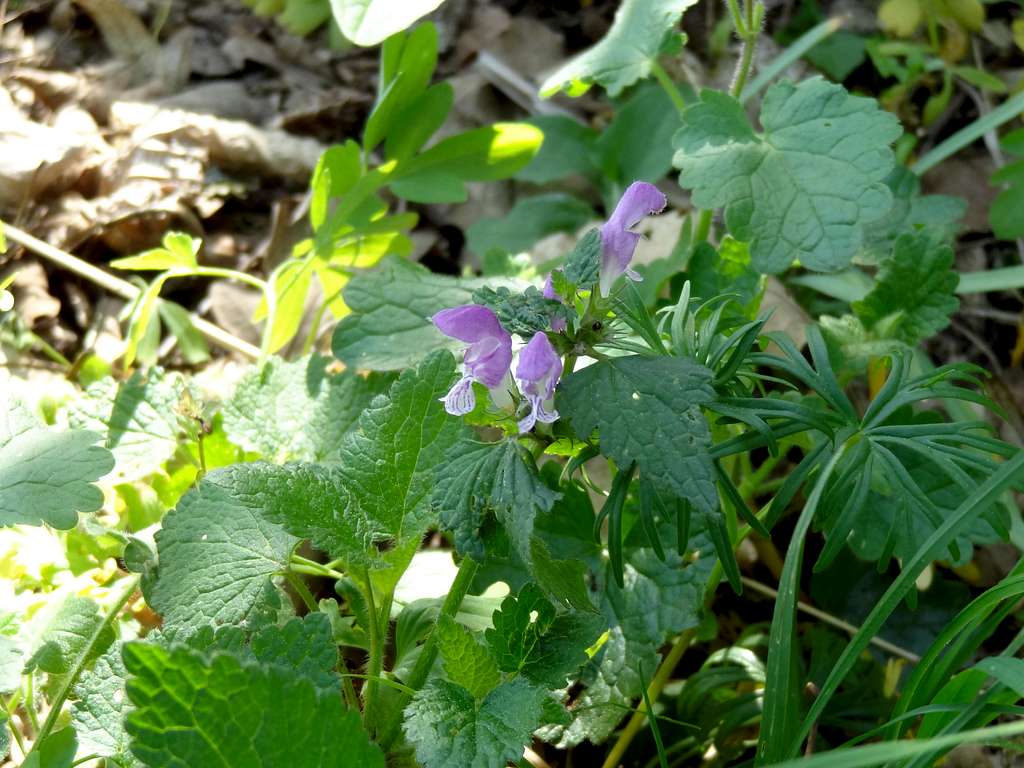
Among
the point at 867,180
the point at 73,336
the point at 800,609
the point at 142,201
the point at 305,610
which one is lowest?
the point at 800,609

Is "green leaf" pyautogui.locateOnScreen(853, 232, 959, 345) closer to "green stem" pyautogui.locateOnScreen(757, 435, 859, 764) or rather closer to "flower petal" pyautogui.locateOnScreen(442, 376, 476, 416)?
"green stem" pyautogui.locateOnScreen(757, 435, 859, 764)

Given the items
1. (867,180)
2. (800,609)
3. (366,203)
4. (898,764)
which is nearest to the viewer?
(898,764)

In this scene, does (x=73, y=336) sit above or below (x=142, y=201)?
below

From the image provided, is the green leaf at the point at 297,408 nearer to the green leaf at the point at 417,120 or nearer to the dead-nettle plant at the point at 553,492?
the dead-nettle plant at the point at 553,492

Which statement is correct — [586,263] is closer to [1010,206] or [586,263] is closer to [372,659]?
[372,659]

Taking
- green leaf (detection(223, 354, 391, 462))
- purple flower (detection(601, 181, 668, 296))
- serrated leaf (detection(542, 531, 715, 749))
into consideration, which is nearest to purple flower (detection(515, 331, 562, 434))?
purple flower (detection(601, 181, 668, 296))

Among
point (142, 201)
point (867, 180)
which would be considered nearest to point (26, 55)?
point (142, 201)

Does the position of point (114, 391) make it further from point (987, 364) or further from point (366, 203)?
point (987, 364)

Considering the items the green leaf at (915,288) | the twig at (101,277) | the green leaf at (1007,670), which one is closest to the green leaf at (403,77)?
the twig at (101,277)
